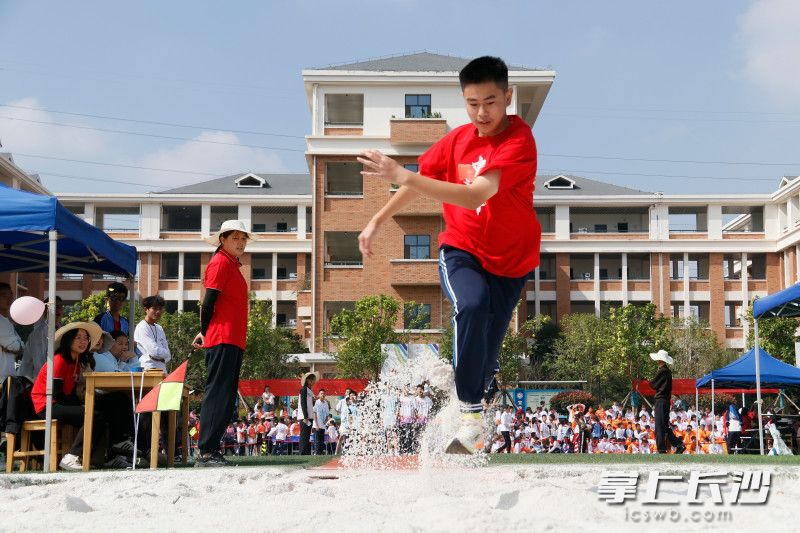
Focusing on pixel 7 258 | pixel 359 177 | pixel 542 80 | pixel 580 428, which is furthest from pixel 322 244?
pixel 7 258

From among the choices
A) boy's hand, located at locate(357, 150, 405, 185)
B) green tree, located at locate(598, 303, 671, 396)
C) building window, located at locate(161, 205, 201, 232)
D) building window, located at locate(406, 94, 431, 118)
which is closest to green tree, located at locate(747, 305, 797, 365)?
green tree, located at locate(598, 303, 671, 396)

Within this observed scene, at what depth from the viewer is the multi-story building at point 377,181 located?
52.8 m

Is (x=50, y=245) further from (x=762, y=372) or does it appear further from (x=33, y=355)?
(x=762, y=372)

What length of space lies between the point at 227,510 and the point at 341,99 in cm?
5239

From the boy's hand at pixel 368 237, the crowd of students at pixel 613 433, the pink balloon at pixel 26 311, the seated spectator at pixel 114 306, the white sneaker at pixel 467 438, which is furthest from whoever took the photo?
the crowd of students at pixel 613 433

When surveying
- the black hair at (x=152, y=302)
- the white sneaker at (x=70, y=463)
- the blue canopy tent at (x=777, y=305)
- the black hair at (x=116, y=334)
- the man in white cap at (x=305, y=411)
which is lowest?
the man in white cap at (x=305, y=411)

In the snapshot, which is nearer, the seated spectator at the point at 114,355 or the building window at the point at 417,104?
the seated spectator at the point at 114,355

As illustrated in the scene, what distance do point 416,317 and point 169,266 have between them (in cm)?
3245

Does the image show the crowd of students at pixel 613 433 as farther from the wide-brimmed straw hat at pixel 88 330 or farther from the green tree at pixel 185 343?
the green tree at pixel 185 343

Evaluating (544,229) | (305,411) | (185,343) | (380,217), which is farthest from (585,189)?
(380,217)

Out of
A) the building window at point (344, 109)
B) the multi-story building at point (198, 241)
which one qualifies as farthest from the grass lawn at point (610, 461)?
the multi-story building at point (198, 241)

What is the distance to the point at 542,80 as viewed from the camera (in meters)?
51.7

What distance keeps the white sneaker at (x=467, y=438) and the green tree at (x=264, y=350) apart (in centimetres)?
4216

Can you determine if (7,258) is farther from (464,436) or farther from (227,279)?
(464,436)
